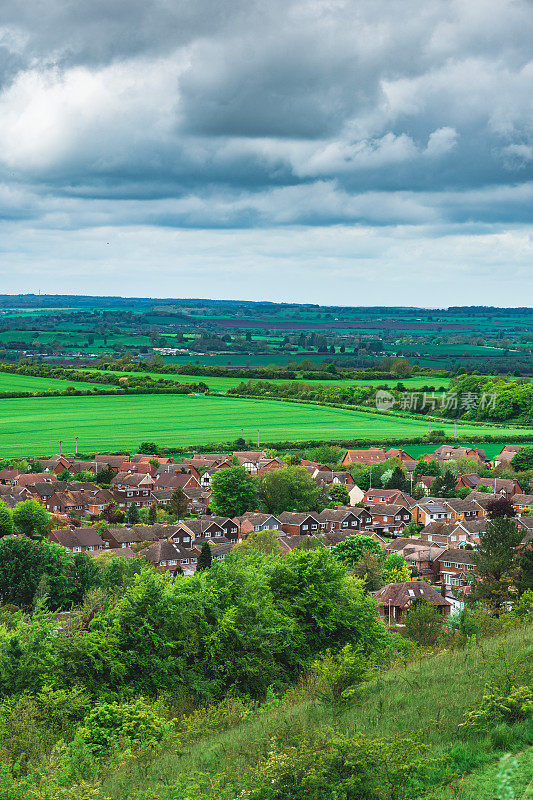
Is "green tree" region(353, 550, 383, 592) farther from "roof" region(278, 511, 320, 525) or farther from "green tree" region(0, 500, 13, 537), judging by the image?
"green tree" region(0, 500, 13, 537)

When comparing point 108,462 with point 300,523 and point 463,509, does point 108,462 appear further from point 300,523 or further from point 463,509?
point 463,509

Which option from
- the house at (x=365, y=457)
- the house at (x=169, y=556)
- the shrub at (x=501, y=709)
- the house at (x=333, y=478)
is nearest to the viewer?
the shrub at (x=501, y=709)

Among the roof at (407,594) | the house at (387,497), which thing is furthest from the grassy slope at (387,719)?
the house at (387,497)

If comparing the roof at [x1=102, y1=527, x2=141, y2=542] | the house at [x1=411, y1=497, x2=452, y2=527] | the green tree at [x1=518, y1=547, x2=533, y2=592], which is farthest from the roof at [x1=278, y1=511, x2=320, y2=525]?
the green tree at [x1=518, y1=547, x2=533, y2=592]

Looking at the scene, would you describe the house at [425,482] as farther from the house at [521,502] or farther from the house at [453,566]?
the house at [453,566]

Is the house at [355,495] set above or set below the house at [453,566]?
below

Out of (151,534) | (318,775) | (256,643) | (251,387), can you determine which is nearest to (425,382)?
(251,387)
